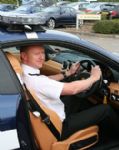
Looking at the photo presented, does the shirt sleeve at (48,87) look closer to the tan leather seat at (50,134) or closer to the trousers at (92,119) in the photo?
the tan leather seat at (50,134)

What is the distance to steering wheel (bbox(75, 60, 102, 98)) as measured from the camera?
329 cm

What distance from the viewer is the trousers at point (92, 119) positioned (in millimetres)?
3253

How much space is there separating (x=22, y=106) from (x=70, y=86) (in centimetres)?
58

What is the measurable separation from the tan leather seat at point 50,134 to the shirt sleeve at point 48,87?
122 millimetres

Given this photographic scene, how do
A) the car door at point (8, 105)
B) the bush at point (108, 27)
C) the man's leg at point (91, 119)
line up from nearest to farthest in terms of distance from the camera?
1. the car door at point (8, 105)
2. the man's leg at point (91, 119)
3. the bush at point (108, 27)

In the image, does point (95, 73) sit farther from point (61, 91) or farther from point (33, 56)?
point (33, 56)

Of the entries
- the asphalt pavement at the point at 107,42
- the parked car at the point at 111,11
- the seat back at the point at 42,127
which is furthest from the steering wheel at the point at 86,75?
the parked car at the point at 111,11

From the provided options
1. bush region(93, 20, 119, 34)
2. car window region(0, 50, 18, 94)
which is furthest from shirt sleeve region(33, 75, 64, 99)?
bush region(93, 20, 119, 34)

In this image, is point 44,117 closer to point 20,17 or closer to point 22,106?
point 22,106

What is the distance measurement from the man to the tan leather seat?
7cm

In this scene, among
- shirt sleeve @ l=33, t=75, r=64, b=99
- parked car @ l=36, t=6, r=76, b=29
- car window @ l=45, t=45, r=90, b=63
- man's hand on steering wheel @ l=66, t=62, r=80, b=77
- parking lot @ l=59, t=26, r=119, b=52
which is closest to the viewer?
shirt sleeve @ l=33, t=75, r=64, b=99

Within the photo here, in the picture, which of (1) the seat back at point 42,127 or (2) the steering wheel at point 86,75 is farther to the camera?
(2) the steering wheel at point 86,75

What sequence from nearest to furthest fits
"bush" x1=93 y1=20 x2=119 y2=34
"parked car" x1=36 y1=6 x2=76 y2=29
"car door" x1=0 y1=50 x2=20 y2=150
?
"car door" x1=0 y1=50 x2=20 y2=150, "bush" x1=93 y1=20 x2=119 y2=34, "parked car" x1=36 y1=6 x2=76 y2=29

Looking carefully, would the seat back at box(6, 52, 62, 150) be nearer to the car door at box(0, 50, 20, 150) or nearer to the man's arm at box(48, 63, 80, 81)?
the car door at box(0, 50, 20, 150)
